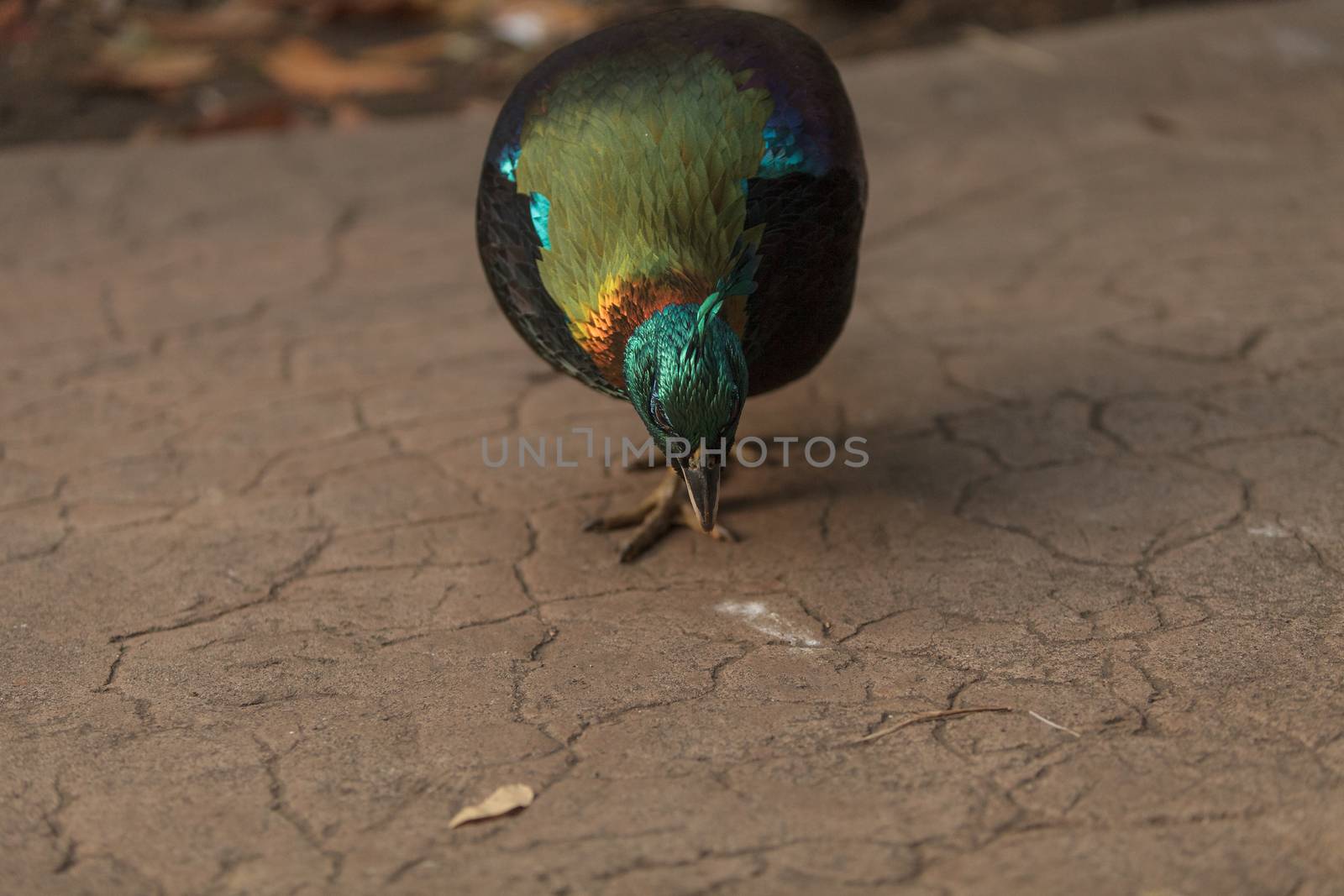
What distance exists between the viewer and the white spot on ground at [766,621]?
312 centimetres

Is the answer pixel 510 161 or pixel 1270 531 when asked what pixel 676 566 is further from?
pixel 1270 531

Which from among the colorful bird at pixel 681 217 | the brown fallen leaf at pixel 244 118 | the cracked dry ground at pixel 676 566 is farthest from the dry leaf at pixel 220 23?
the colorful bird at pixel 681 217

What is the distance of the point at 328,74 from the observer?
22.9ft

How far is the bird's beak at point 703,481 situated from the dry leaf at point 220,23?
5.21 metres

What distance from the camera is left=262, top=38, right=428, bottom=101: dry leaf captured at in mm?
6883

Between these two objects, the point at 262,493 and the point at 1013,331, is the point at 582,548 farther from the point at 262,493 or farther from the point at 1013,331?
the point at 1013,331

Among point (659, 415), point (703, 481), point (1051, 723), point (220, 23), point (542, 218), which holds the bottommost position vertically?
point (1051, 723)

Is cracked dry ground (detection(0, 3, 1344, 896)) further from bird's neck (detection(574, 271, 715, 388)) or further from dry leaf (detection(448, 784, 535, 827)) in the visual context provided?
bird's neck (detection(574, 271, 715, 388))

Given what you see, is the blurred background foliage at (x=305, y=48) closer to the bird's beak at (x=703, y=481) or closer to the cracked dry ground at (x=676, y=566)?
the cracked dry ground at (x=676, y=566)

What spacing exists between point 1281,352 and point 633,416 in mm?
2043

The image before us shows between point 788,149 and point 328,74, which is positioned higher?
point 788,149

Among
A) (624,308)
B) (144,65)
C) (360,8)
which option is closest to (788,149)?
(624,308)

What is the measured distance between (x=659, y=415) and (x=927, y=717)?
0.84 meters

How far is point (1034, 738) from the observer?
8.90 feet
